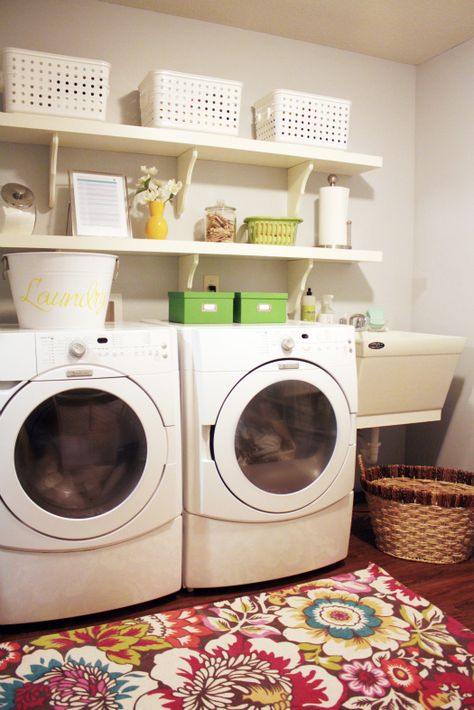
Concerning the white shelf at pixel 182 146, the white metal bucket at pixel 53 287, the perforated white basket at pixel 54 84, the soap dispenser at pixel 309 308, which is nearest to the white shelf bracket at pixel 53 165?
the white shelf at pixel 182 146

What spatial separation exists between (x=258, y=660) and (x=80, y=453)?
2.70 ft

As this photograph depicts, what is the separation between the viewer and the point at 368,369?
259 cm

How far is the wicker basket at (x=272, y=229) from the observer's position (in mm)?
2688

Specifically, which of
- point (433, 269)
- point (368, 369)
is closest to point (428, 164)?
point (433, 269)

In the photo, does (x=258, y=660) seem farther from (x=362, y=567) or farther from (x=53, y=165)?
(x=53, y=165)

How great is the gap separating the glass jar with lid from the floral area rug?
1.45m

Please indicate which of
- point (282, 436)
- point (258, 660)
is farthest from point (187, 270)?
point (258, 660)

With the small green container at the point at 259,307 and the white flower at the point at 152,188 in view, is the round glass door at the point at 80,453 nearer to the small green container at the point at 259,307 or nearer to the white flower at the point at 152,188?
the small green container at the point at 259,307

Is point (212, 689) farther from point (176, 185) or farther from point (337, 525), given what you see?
point (176, 185)

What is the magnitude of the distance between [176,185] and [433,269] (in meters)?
1.46

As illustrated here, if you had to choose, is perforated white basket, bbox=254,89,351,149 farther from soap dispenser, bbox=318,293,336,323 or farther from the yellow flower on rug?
the yellow flower on rug

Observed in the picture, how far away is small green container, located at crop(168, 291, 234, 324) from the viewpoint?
2.38m

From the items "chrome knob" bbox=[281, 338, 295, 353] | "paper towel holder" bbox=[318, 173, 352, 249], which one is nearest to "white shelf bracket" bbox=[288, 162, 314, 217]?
"paper towel holder" bbox=[318, 173, 352, 249]

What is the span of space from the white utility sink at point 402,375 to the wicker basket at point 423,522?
1.13 ft
